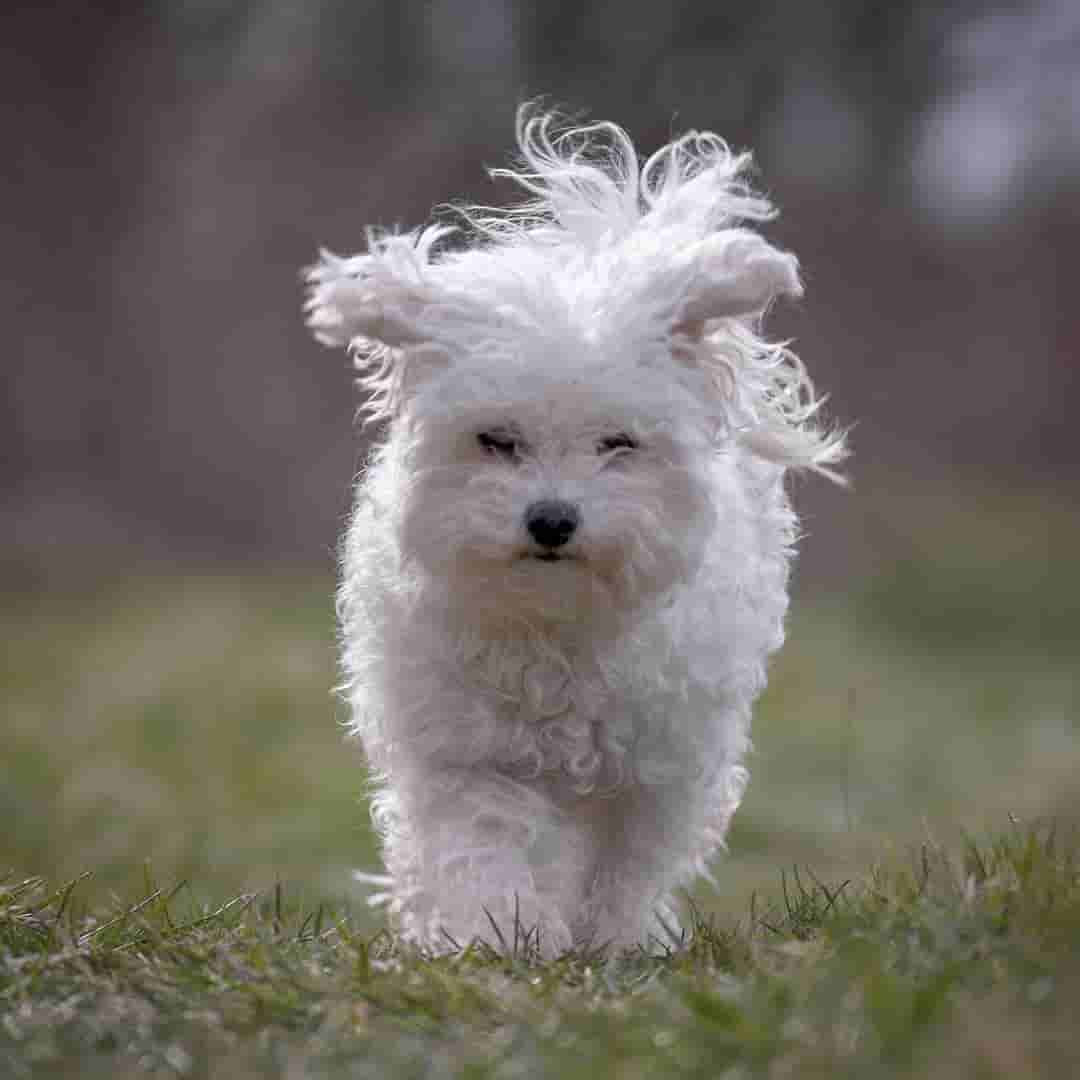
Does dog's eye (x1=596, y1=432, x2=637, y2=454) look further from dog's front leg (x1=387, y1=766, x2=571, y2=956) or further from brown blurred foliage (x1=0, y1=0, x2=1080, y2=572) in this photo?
brown blurred foliage (x1=0, y1=0, x2=1080, y2=572)

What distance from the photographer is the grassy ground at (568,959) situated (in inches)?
145

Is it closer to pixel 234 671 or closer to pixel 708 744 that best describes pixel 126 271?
pixel 234 671

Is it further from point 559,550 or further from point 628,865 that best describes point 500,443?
point 628,865

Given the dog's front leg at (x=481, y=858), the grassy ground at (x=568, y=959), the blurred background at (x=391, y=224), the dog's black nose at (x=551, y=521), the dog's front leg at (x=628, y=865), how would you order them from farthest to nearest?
the blurred background at (x=391, y=224)
the dog's front leg at (x=628, y=865)
the dog's front leg at (x=481, y=858)
the dog's black nose at (x=551, y=521)
the grassy ground at (x=568, y=959)

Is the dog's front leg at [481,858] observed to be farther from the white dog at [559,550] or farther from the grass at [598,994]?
the grass at [598,994]

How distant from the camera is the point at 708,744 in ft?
17.9

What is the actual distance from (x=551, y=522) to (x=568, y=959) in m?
0.99

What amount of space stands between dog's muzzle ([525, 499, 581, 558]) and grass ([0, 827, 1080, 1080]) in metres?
0.94

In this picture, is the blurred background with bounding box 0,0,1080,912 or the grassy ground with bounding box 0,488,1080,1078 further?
the blurred background with bounding box 0,0,1080,912

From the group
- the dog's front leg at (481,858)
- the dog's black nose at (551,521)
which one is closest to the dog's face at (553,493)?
the dog's black nose at (551,521)

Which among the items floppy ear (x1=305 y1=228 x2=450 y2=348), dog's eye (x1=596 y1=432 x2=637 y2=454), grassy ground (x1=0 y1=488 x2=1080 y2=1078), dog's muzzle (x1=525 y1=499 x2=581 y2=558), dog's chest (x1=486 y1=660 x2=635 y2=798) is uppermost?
floppy ear (x1=305 y1=228 x2=450 y2=348)

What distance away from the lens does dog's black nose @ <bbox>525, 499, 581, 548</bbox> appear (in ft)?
15.7

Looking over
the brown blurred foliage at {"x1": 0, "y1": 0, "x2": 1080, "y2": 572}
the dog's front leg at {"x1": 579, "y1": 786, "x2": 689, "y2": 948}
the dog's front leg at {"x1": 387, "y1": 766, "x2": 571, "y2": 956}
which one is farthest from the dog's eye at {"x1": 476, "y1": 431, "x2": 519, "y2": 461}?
the brown blurred foliage at {"x1": 0, "y1": 0, "x2": 1080, "y2": 572}

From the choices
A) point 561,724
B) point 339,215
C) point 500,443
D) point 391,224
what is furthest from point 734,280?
point 339,215
